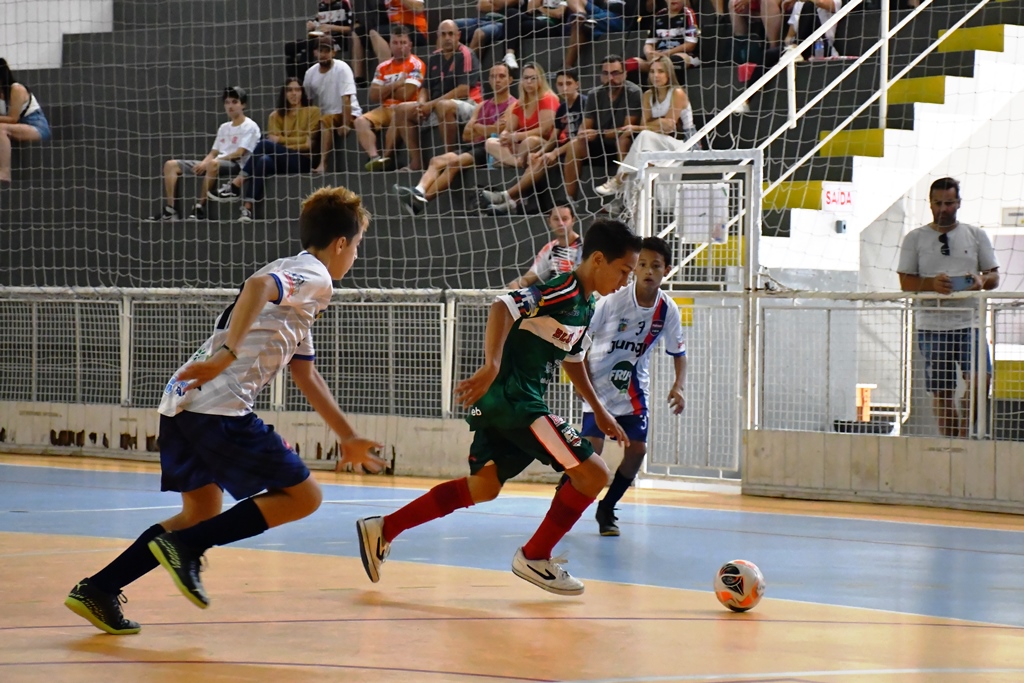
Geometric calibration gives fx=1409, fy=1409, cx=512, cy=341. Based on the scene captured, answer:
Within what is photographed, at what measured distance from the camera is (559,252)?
438 inches

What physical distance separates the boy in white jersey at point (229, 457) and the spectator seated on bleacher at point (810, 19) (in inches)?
361

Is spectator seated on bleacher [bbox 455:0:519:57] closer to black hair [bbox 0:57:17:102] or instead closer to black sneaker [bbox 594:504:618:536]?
black hair [bbox 0:57:17:102]

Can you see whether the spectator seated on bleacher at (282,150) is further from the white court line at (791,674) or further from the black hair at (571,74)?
the white court line at (791,674)

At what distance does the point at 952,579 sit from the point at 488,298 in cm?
525

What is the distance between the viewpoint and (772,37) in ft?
43.9

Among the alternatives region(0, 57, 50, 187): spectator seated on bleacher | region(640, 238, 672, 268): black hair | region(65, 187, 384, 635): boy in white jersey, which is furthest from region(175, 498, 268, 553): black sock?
region(0, 57, 50, 187): spectator seated on bleacher

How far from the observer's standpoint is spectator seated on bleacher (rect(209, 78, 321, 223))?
48.3ft

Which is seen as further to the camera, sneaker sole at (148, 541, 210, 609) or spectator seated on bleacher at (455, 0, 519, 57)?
spectator seated on bleacher at (455, 0, 519, 57)

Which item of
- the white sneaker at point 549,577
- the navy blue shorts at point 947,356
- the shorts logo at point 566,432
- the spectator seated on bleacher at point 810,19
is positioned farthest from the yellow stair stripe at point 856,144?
the white sneaker at point 549,577

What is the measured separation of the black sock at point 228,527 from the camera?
4.88 metres

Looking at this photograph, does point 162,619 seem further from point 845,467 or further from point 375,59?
point 375,59

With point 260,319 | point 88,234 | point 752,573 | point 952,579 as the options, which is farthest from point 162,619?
point 88,234

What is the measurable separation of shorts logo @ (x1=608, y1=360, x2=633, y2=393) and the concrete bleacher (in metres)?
4.53

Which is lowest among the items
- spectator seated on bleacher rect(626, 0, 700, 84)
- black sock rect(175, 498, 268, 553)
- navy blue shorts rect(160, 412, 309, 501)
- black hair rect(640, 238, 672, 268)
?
black sock rect(175, 498, 268, 553)
